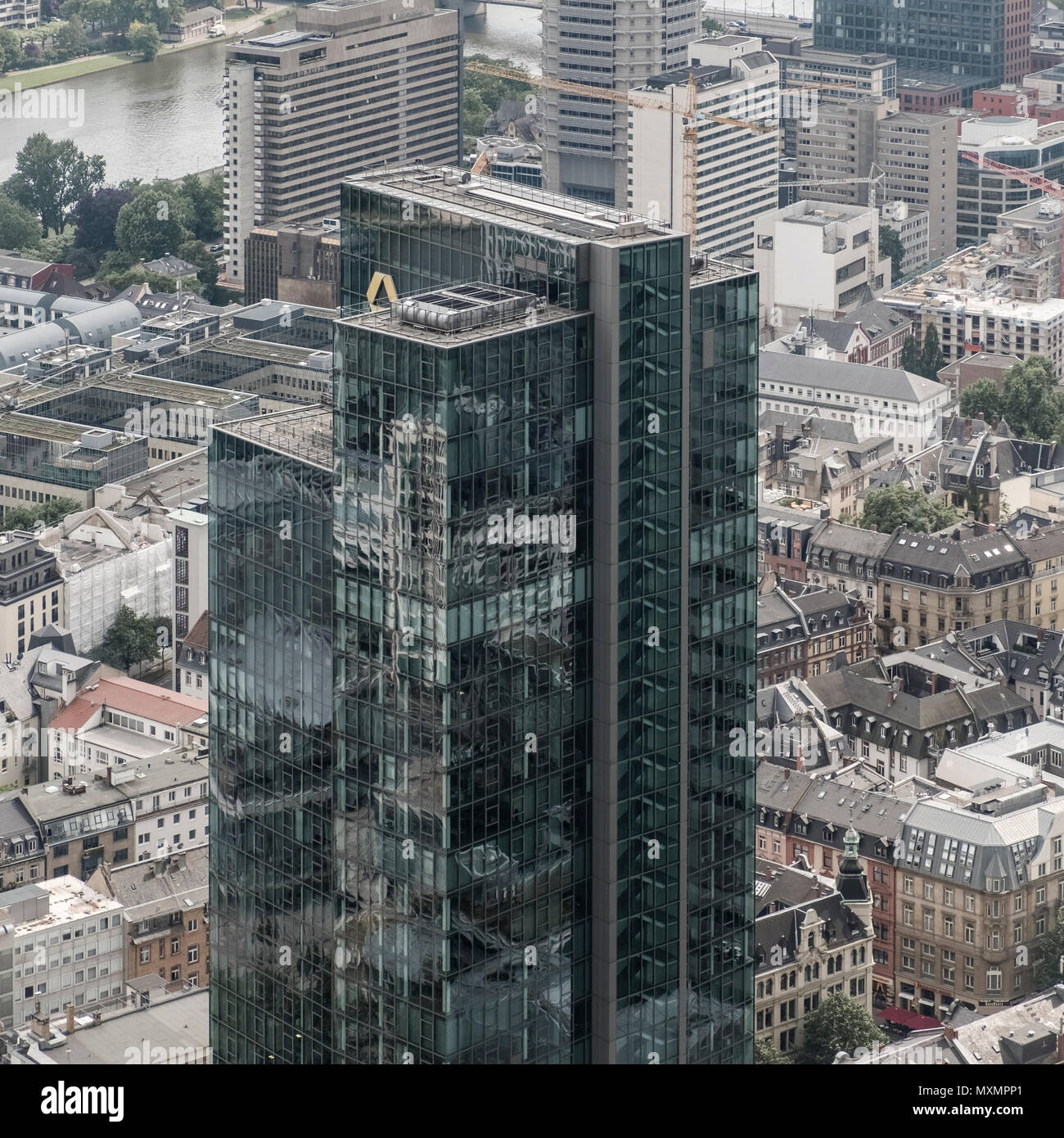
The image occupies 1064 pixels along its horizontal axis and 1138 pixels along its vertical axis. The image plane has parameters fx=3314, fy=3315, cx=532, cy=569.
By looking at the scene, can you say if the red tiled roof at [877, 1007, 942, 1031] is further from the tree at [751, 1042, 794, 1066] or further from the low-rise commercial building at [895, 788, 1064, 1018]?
the tree at [751, 1042, 794, 1066]

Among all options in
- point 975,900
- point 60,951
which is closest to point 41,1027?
point 60,951

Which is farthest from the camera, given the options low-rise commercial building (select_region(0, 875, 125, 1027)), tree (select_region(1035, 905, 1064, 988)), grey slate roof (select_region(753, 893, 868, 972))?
tree (select_region(1035, 905, 1064, 988))

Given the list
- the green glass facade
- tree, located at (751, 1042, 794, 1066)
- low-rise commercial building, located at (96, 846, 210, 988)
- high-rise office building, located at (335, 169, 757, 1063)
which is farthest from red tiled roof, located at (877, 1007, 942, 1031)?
high-rise office building, located at (335, 169, 757, 1063)

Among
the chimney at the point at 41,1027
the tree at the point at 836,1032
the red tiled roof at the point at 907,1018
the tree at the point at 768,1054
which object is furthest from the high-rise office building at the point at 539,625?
the red tiled roof at the point at 907,1018

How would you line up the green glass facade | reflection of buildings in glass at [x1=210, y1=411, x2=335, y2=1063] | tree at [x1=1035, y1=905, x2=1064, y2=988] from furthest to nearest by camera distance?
tree at [x1=1035, y1=905, x2=1064, y2=988] → reflection of buildings in glass at [x1=210, y1=411, x2=335, y2=1063] → the green glass facade
